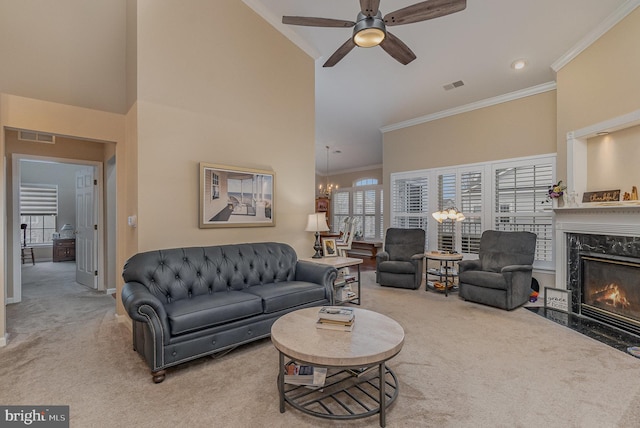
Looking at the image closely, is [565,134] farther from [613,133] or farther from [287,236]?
[287,236]

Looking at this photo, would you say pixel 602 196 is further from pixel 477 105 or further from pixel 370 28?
pixel 370 28

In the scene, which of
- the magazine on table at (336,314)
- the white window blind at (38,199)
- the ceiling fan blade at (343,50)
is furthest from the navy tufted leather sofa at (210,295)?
the white window blind at (38,199)

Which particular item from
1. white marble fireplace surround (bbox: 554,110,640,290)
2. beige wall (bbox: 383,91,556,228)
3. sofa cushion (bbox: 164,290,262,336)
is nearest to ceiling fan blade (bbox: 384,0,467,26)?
white marble fireplace surround (bbox: 554,110,640,290)

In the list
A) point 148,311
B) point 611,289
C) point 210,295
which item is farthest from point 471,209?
point 148,311

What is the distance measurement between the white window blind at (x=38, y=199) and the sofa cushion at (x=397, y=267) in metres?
9.26

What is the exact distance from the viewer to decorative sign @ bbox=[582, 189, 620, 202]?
3609 mm

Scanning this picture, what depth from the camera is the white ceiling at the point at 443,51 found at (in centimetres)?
355

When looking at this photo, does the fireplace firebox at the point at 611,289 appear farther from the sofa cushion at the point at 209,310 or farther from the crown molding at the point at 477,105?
the sofa cushion at the point at 209,310

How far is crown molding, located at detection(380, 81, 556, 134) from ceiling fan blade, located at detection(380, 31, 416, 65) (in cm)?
A: 287

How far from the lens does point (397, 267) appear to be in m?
5.19

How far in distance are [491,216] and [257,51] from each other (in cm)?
458

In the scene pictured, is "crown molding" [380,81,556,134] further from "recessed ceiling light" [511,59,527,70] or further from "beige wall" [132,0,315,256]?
"beige wall" [132,0,315,256]

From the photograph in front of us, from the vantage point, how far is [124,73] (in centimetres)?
358

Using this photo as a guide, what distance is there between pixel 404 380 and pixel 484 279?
8.19ft
